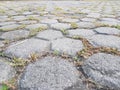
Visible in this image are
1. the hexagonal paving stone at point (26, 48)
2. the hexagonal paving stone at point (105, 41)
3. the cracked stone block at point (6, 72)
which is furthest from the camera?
the hexagonal paving stone at point (105, 41)

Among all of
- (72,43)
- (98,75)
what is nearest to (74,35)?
(72,43)

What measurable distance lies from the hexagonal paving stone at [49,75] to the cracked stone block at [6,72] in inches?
3.7

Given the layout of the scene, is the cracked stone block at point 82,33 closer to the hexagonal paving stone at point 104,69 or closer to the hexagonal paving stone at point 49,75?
the hexagonal paving stone at point 104,69

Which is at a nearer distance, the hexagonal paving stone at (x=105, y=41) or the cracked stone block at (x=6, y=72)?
the cracked stone block at (x=6, y=72)

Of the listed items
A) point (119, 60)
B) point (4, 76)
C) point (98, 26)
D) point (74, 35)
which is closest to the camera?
point (4, 76)

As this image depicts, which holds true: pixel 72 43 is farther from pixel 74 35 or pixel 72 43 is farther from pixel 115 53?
pixel 115 53

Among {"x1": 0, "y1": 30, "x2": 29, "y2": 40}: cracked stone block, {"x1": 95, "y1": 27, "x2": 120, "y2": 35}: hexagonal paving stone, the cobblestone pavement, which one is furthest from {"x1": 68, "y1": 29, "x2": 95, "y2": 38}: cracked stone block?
{"x1": 0, "y1": 30, "x2": 29, "y2": 40}: cracked stone block

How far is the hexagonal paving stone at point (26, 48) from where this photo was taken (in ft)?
5.47

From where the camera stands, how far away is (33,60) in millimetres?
1545

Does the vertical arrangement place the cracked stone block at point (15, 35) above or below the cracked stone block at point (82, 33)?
below

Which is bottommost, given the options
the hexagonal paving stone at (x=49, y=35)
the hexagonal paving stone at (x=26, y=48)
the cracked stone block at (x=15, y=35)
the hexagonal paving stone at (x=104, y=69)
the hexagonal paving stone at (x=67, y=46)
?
the cracked stone block at (x=15, y=35)

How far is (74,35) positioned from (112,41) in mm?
466

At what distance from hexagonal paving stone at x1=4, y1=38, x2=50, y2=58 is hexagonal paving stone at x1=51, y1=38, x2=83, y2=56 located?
94 mm

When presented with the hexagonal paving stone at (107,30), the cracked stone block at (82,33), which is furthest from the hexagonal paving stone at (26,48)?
the hexagonal paving stone at (107,30)
